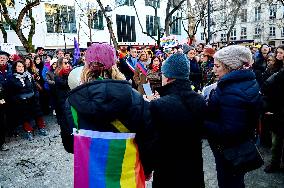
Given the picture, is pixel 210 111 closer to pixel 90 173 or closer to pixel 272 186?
pixel 90 173

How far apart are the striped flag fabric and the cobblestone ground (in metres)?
2.45

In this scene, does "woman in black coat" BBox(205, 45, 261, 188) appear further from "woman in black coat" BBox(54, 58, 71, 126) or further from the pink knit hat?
"woman in black coat" BBox(54, 58, 71, 126)

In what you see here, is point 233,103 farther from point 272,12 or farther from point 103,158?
point 272,12

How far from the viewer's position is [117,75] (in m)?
2.29

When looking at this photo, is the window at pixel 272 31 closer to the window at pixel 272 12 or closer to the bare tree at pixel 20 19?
the window at pixel 272 12

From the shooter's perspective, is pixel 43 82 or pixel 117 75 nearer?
pixel 117 75

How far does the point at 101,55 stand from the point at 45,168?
3755 millimetres

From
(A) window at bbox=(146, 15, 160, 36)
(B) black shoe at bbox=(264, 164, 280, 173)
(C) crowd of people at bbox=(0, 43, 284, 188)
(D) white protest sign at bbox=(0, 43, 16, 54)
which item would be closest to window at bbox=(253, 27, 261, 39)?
(A) window at bbox=(146, 15, 160, 36)

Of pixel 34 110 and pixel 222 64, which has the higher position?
pixel 222 64

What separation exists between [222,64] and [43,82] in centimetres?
784

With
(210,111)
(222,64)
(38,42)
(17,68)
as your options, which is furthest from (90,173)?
(38,42)

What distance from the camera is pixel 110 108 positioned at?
1999 mm

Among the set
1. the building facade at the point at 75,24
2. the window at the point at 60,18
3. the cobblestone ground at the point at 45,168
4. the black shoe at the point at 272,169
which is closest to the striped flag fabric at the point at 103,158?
the cobblestone ground at the point at 45,168

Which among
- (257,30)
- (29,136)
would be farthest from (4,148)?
(257,30)
